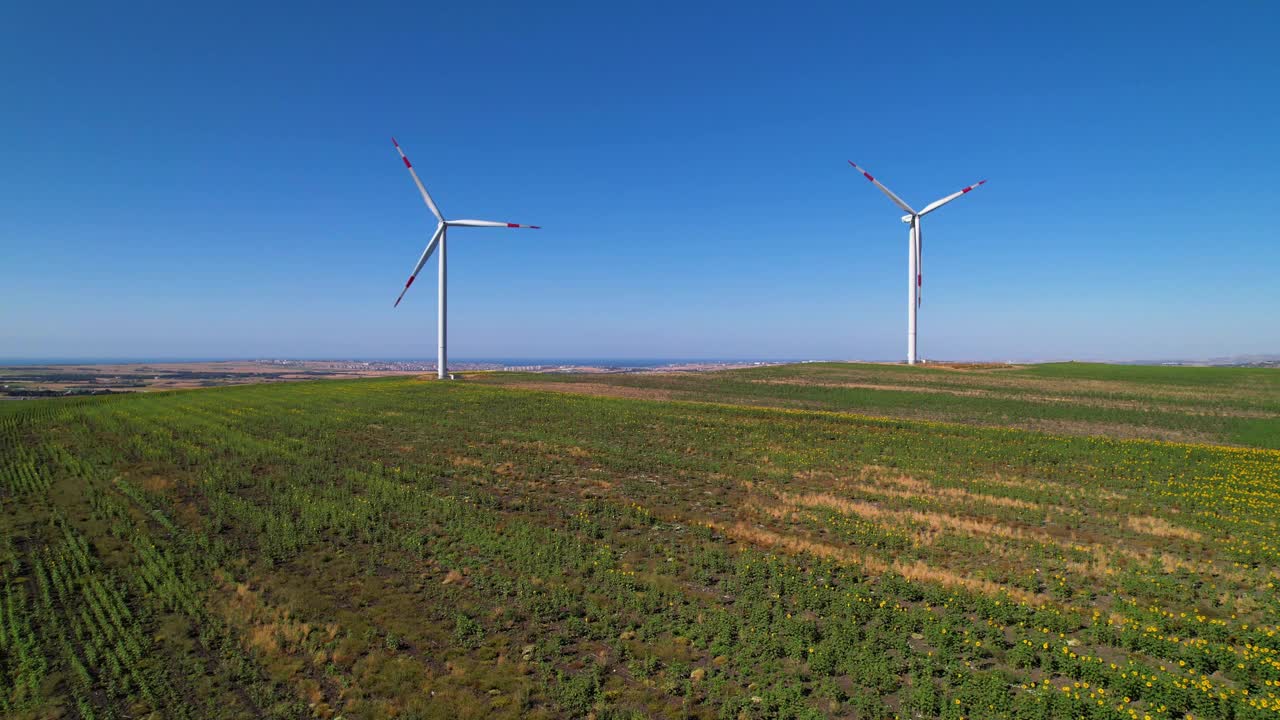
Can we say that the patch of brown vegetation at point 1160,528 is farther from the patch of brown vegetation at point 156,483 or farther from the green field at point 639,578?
the patch of brown vegetation at point 156,483

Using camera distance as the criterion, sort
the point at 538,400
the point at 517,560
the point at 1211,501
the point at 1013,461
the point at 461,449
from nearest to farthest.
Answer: the point at 517,560 → the point at 1211,501 → the point at 1013,461 → the point at 461,449 → the point at 538,400

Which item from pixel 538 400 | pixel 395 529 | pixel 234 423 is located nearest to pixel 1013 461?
→ pixel 395 529

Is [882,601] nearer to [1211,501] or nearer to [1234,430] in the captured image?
[1211,501]

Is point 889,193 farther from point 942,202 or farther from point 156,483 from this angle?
point 156,483

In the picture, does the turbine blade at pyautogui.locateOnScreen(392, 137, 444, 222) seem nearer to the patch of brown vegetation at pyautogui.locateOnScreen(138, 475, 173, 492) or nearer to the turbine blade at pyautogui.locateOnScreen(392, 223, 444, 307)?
the turbine blade at pyautogui.locateOnScreen(392, 223, 444, 307)

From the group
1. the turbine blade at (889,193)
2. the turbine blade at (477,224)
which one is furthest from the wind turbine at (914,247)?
the turbine blade at (477,224)

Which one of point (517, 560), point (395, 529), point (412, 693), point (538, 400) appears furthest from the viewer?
point (538, 400)

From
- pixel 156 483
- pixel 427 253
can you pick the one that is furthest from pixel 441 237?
pixel 156 483
